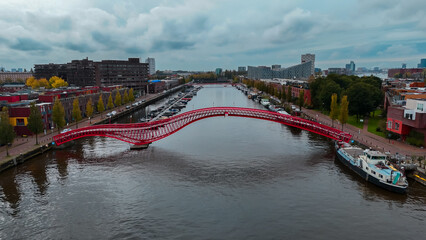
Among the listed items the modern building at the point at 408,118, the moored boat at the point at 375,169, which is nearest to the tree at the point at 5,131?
the moored boat at the point at 375,169

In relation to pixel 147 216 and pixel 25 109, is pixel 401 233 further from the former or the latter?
pixel 25 109

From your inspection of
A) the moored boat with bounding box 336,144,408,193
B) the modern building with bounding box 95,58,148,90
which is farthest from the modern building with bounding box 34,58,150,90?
the moored boat with bounding box 336,144,408,193

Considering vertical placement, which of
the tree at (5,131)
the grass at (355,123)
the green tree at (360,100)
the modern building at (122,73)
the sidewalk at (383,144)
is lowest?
the sidewalk at (383,144)

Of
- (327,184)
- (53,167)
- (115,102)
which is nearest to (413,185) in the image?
(327,184)

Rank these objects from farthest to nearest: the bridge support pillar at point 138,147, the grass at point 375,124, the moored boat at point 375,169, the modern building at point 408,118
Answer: the grass at point 375,124 < the bridge support pillar at point 138,147 < the modern building at point 408,118 < the moored boat at point 375,169

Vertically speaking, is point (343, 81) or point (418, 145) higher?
point (343, 81)

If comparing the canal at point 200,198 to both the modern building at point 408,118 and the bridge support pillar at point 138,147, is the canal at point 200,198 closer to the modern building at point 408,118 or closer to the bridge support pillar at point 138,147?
the bridge support pillar at point 138,147

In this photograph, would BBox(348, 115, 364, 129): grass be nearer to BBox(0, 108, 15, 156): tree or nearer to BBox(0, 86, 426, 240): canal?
BBox(0, 86, 426, 240): canal
